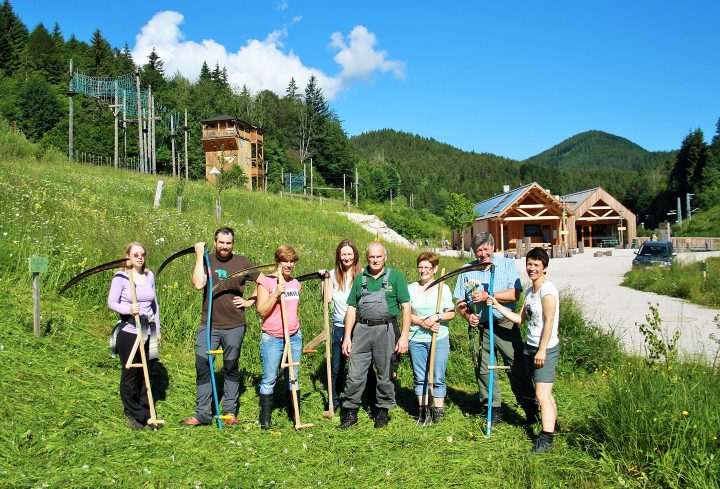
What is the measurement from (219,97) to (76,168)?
54.8m

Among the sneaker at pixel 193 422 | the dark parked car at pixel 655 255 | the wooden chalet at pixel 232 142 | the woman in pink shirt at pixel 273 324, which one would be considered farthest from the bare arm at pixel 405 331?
the wooden chalet at pixel 232 142

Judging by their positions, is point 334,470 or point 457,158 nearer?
point 334,470

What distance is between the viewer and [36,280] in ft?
19.1

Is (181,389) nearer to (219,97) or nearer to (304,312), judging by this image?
(304,312)

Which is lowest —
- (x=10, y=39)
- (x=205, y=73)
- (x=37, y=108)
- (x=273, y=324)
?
(x=273, y=324)

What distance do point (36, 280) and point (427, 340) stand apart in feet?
15.0

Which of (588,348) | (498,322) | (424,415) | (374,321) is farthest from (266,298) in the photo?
(588,348)

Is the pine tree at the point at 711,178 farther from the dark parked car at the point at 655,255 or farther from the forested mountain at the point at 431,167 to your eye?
the dark parked car at the point at 655,255

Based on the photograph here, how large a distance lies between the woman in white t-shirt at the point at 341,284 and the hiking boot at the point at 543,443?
2.15 m

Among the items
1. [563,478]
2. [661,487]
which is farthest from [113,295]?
[661,487]

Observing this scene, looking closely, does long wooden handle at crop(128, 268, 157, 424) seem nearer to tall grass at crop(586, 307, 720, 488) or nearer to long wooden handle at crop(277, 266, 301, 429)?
long wooden handle at crop(277, 266, 301, 429)

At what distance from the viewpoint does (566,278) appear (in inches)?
791

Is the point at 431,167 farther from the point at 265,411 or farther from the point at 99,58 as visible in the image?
the point at 265,411

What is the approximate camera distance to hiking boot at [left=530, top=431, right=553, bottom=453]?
4172 mm
